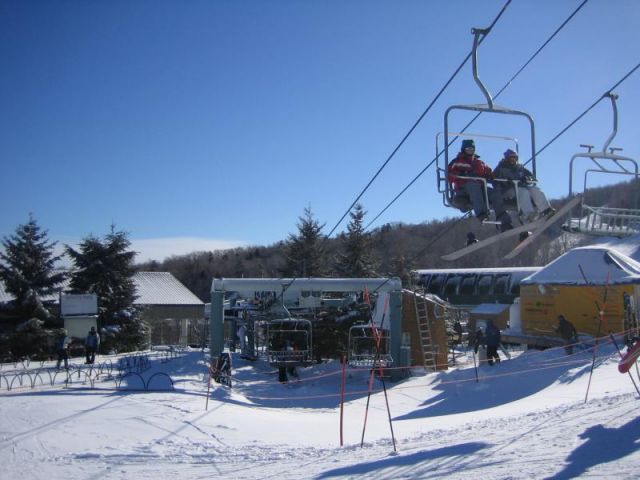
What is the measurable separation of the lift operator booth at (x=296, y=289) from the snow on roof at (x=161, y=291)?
37.8m

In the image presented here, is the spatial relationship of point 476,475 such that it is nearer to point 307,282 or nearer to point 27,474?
point 27,474

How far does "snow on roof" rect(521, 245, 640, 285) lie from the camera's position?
22.4m

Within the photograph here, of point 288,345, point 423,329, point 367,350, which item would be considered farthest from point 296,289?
point 423,329

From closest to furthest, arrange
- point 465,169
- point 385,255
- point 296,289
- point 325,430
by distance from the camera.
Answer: point 465,169, point 325,430, point 296,289, point 385,255

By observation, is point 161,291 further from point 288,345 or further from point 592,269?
point 592,269

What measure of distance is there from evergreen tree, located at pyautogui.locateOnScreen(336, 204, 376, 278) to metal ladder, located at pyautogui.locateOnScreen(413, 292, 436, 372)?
1600 cm

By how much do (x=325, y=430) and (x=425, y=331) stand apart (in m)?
10.7

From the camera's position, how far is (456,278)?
5106cm

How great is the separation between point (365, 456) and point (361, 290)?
44.7 feet

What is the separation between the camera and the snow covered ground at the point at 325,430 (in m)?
8.70

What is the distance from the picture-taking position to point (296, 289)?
75.8 feet

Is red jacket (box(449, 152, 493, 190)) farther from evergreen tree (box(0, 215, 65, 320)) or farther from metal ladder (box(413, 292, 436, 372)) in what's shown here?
evergreen tree (box(0, 215, 65, 320))

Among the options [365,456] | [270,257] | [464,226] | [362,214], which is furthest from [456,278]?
[270,257]

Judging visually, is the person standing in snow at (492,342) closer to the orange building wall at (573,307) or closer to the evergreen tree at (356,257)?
the orange building wall at (573,307)
